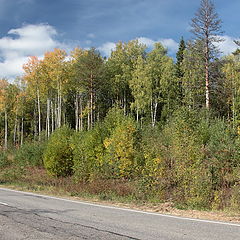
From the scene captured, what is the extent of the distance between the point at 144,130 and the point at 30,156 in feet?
62.3

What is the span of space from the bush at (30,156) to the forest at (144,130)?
0.12 metres

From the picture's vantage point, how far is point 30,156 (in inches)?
1355

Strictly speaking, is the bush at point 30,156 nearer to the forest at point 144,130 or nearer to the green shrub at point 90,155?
the forest at point 144,130

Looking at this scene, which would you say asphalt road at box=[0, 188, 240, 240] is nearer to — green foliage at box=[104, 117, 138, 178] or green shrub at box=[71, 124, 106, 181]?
green foliage at box=[104, 117, 138, 178]

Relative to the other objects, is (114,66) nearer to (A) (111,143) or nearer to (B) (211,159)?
(A) (111,143)

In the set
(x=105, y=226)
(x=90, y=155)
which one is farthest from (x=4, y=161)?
(x=105, y=226)

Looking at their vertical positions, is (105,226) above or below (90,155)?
below

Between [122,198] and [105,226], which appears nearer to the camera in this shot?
Answer: [105,226]

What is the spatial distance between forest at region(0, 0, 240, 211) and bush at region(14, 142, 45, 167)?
12 centimetres

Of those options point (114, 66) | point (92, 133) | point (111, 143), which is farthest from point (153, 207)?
point (114, 66)

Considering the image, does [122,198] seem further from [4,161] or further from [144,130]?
[4,161]

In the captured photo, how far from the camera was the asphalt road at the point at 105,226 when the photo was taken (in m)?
6.28

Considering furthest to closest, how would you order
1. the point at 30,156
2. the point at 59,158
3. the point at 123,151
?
the point at 30,156 → the point at 59,158 → the point at 123,151

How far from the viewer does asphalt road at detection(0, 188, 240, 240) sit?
6.28 m
